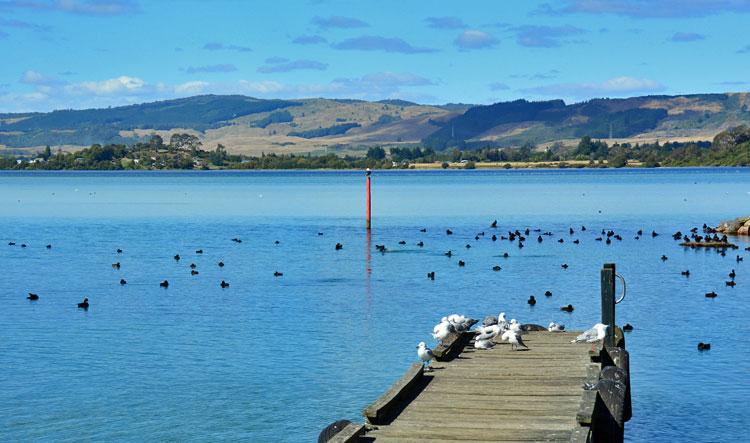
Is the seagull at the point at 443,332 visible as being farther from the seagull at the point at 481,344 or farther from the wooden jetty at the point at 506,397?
the seagull at the point at 481,344

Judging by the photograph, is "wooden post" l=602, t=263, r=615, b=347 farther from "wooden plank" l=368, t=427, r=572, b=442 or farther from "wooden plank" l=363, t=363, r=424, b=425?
"wooden plank" l=368, t=427, r=572, b=442

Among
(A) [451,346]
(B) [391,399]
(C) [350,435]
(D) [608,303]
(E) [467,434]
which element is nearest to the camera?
(C) [350,435]

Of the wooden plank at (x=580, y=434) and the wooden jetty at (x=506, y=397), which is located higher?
the wooden plank at (x=580, y=434)

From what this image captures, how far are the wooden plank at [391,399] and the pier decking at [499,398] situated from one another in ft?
0.63

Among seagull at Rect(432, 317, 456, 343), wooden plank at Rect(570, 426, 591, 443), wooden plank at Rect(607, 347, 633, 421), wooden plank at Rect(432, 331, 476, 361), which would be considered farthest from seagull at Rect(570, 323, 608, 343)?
wooden plank at Rect(570, 426, 591, 443)

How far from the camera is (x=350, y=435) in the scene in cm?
1633

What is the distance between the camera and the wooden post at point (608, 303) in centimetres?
2619

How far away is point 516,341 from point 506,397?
488cm

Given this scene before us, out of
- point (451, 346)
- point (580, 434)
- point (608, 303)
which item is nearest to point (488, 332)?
point (451, 346)

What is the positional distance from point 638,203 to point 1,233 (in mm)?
70114

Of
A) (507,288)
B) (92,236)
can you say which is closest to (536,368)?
(507,288)

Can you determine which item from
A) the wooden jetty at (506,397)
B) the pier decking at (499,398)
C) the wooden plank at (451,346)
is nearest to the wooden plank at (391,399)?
the wooden jetty at (506,397)

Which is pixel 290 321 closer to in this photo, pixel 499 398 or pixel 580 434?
pixel 499 398

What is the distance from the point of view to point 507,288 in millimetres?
47469
